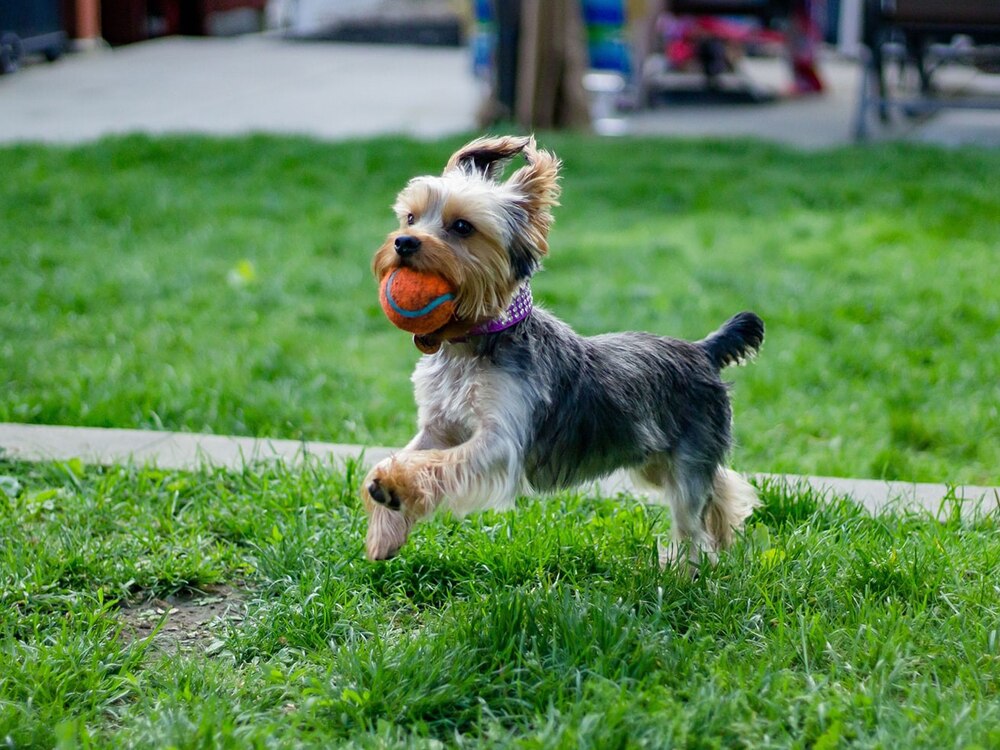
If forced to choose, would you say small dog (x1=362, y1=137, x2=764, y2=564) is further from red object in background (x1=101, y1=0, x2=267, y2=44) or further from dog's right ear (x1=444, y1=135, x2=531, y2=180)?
red object in background (x1=101, y1=0, x2=267, y2=44)

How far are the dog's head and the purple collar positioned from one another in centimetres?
3

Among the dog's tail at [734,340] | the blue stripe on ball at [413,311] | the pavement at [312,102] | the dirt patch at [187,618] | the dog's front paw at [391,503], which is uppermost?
the blue stripe on ball at [413,311]

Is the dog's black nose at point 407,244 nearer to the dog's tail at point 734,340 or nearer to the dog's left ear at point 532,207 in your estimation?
the dog's left ear at point 532,207

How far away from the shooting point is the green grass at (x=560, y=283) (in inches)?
218

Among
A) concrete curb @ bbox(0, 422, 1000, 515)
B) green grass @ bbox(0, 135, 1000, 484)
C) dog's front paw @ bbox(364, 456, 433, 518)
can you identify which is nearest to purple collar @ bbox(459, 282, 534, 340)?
dog's front paw @ bbox(364, 456, 433, 518)

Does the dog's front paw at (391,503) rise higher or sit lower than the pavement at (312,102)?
higher

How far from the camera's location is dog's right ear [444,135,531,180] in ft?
11.3

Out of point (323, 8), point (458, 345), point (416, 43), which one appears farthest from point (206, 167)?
point (323, 8)

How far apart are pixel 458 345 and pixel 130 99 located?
42.3ft

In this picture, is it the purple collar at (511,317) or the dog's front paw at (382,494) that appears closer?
the dog's front paw at (382,494)

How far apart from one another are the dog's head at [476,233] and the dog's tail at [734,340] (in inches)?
30.9

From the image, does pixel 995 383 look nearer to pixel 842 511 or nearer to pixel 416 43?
pixel 842 511

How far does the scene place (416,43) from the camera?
76.2 ft

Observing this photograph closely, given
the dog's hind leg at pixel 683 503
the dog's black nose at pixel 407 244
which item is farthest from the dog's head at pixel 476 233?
the dog's hind leg at pixel 683 503
